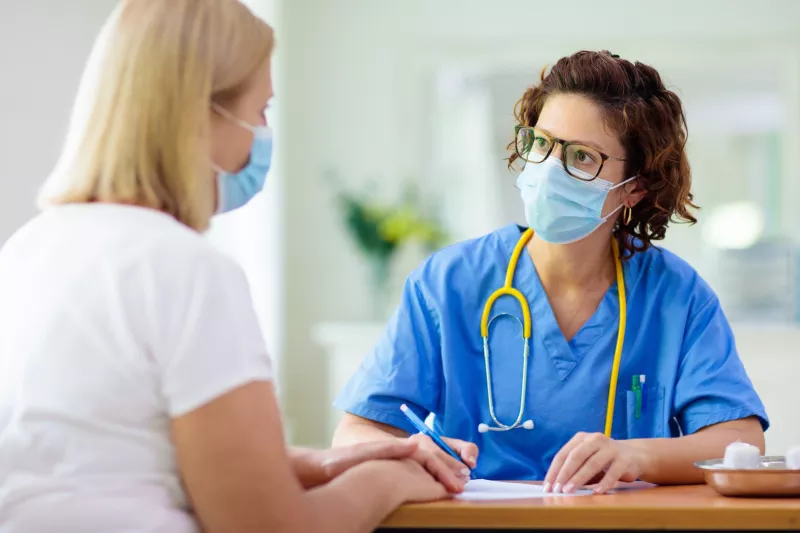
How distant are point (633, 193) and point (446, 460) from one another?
72 cm

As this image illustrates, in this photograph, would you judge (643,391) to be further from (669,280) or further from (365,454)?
(365,454)

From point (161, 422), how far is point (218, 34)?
0.41 meters

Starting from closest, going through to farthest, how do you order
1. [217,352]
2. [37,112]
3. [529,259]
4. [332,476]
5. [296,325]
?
[217,352] → [332,476] → [529,259] → [37,112] → [296,325]

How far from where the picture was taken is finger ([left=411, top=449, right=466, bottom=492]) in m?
1.26

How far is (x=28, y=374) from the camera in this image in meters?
0.98

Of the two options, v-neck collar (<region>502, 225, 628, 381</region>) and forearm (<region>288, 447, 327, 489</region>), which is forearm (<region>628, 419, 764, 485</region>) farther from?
forearm (<region>288, 447, 327, 489</region>)

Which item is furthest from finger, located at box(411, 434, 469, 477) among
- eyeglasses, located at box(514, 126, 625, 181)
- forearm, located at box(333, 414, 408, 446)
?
eyeglasses, located at box(514, 126, 625, 181)

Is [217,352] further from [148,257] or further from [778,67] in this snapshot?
[778,67]

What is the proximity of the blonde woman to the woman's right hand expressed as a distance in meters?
0.22

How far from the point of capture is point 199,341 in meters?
0.95

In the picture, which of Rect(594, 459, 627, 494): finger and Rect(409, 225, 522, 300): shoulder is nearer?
Rect(594, 459, 627, 494): finger

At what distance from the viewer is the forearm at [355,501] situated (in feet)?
3.43

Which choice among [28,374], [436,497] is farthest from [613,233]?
[28,374]

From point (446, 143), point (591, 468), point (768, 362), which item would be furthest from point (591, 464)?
point (446, 143)
